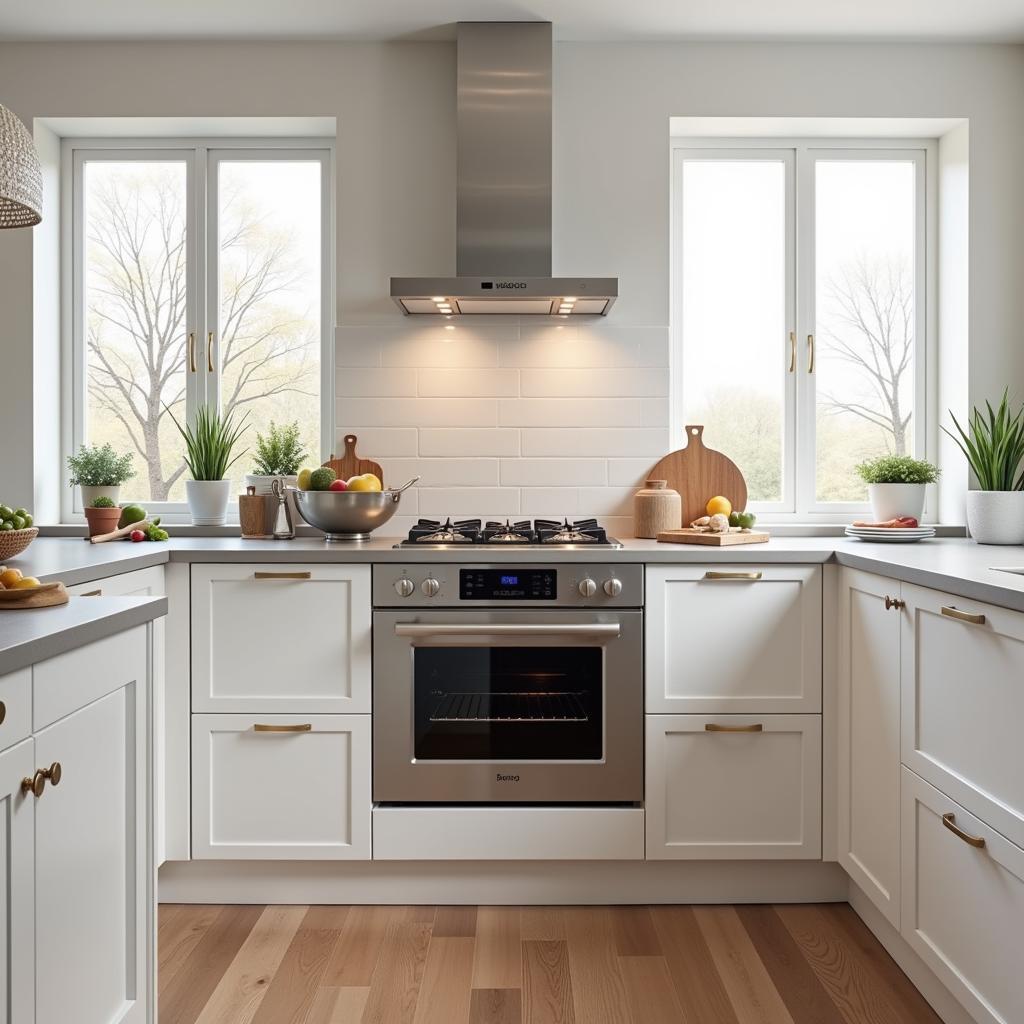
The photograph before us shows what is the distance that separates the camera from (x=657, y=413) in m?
3.12

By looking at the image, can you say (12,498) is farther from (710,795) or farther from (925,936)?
(925,936)

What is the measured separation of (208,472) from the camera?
314 centimetres

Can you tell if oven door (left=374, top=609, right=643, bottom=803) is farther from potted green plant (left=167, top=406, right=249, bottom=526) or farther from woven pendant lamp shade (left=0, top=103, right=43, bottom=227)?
woven pendant lamp shade (left=0, top=103, right=43, bottom=227)

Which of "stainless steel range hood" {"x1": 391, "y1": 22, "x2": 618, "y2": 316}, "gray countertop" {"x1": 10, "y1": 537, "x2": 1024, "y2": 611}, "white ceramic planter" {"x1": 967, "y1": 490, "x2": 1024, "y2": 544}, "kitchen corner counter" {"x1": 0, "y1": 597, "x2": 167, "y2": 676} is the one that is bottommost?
"kitchen corner counter" {"x1": 0, "y1": 597, "x2": 167, "y2": 676}

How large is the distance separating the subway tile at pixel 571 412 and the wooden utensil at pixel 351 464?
462 millimetres

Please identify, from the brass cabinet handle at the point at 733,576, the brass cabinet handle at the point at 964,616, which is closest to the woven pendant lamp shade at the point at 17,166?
the brass cabinet handle at the point at 733,576

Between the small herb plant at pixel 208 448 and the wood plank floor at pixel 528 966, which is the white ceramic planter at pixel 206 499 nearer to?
the small herb plant at pixel 208 448

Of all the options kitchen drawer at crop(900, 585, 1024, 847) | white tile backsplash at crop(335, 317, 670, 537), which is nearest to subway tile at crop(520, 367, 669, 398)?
white tile backsplash at crop(335, 317, 670, 537)

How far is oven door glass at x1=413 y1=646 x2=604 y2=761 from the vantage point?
2510 mm

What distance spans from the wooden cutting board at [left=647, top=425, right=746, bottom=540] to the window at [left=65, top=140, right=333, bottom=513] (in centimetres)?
124

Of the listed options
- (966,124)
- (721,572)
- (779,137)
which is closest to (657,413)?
(721,572)

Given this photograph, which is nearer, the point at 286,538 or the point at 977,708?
the point at 977,708

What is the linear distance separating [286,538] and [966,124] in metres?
2.67

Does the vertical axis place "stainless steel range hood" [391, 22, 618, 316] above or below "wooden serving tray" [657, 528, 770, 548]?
above
